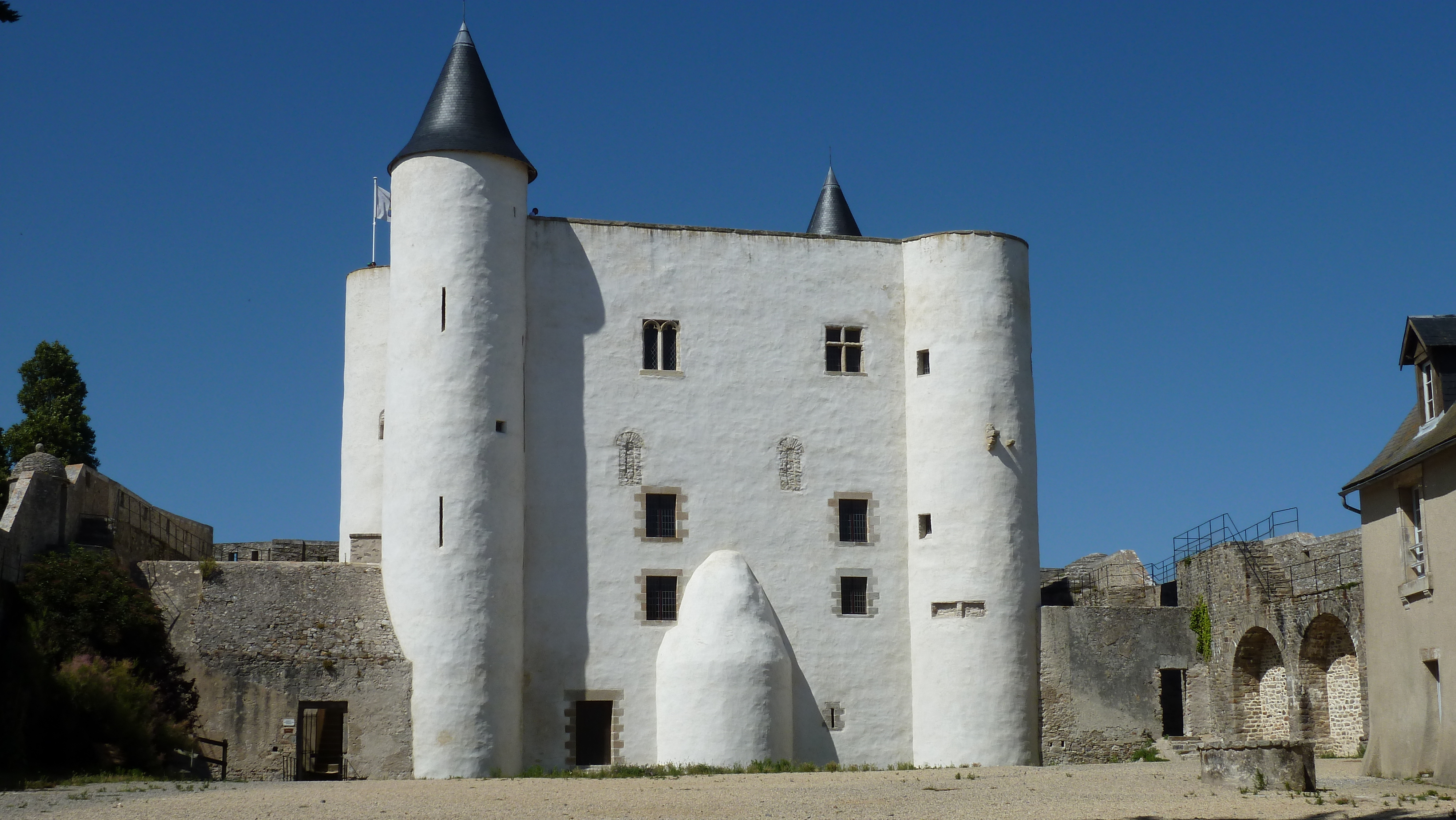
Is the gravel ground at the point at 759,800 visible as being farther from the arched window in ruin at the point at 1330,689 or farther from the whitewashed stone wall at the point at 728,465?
the whitewashed stone wall at the point at 728,465

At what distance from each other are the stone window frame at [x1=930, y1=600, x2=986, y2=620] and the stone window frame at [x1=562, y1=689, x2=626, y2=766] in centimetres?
632

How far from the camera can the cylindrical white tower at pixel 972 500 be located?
101ft

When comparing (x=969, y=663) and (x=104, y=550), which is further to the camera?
(x=969, y=663)

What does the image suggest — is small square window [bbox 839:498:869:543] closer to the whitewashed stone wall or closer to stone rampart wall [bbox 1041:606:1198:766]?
the whitewashed stone wall

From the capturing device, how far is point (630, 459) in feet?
103

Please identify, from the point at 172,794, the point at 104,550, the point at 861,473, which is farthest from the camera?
the point at 861,473

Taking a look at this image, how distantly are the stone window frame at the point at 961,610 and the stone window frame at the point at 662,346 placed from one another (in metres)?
6.81

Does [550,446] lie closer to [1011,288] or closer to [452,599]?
[452,599]

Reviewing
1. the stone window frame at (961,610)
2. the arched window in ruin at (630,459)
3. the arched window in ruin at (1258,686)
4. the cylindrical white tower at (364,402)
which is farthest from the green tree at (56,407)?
the arched window in ruin at (1258,686)

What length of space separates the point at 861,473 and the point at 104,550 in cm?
1416

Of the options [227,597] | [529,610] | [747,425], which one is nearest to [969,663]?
[747,425]

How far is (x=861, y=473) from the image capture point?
32156mm

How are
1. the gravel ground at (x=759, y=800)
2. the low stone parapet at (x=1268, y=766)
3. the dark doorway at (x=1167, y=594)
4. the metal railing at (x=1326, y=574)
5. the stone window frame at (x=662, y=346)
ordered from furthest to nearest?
the dark doorway at (x=1167, y=594)
the stone window frame at (x=662, y=346)
the metal railing at (x=1326, y=574)
the low stone parapet at (x=1268, y=766)
the gravel ground at (x=759, y=800)

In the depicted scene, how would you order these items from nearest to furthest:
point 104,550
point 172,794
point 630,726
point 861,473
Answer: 1. point 172,794
2. point 104,550
3. point 630,726
4. point 861,473
